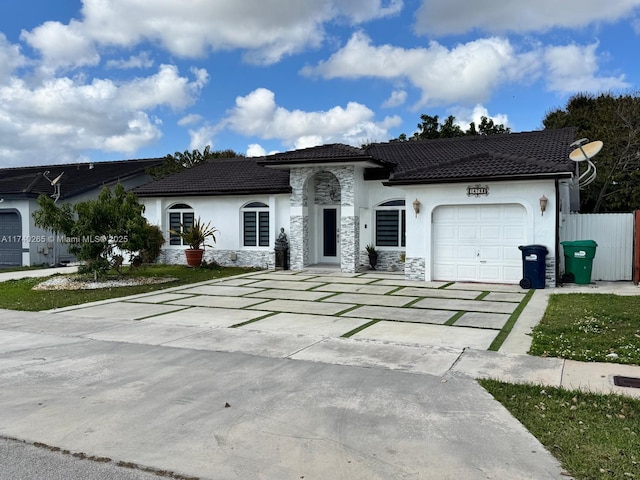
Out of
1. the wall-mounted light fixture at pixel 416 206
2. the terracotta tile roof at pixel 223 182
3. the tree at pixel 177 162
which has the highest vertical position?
the tree at pixel 177 162

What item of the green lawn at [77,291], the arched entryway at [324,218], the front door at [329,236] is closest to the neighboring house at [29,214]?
the green lawn at [77,291]

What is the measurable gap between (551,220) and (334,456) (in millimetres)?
11466

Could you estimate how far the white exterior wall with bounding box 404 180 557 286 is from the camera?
44.3 ft

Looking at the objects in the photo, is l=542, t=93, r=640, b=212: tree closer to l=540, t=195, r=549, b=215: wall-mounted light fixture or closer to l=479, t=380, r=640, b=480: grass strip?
l=540, t=195, r=549, b=215: wall-mounted light fixture

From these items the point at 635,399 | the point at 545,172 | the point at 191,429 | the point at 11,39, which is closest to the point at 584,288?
the point at 545,172

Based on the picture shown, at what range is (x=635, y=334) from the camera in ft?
24.9

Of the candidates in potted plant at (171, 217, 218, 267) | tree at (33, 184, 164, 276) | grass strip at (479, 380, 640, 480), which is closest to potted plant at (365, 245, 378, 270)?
potted plant at (171, 217, 218, 267)

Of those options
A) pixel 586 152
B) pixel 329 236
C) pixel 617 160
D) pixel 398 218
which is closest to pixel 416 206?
pixel 398 218

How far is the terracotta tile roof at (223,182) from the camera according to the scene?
769 inches

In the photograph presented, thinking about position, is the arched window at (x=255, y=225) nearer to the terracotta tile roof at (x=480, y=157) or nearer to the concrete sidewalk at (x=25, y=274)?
the terracotta tile roof at (x=480, y=157)

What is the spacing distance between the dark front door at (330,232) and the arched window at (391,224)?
196 centimetres

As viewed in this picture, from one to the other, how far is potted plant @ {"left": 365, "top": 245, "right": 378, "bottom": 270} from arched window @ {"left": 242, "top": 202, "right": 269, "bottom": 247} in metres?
4.16

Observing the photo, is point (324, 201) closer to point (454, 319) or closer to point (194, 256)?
point (194, 256)

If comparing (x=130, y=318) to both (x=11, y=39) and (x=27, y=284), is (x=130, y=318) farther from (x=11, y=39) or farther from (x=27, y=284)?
(x=11, y=39)
